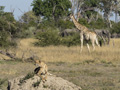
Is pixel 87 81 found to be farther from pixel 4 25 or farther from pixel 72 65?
pixel 4 25

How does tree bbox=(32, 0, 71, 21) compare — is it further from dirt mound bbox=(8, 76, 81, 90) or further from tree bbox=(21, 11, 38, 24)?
dirt mound bbox=(8, 76, 81, 90)

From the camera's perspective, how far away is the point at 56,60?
15234mm

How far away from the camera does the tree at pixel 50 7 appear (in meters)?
48.1

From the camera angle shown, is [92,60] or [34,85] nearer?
[34,85]

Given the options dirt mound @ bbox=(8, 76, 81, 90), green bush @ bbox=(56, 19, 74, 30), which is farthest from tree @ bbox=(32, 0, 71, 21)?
dirt mound @ bbox=(8, 76, 81, 90)

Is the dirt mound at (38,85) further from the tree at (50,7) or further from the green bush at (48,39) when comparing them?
the tree at (50,7)

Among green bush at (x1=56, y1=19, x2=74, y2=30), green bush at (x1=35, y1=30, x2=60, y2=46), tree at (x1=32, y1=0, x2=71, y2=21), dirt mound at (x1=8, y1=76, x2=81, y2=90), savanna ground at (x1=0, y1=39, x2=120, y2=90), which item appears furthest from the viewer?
tree at (x1=32, y1=0, x2=71, y2=21)

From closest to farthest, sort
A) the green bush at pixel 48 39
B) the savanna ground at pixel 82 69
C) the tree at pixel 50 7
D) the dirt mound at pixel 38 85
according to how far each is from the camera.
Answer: the dirt mound at pixel 38 85 < the savanna ground at pixel 82 69 < the green bush at pixel 48 39 < the tree at pixel 50 7

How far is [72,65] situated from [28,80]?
6.47 meters

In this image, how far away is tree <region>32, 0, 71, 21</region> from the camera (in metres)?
48.1

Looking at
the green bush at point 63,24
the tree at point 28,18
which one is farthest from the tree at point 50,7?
the green bush at point 63,24

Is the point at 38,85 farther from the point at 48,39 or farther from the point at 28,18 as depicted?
the point at 28,18

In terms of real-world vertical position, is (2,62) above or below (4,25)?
below

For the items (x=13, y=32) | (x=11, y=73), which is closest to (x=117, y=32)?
(x=13, y=32)
